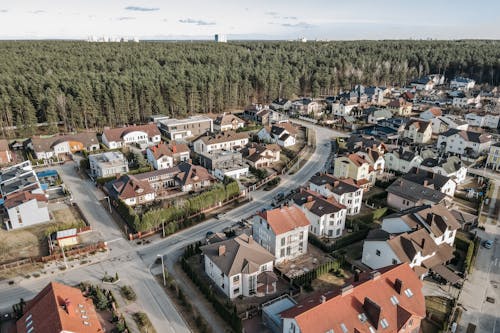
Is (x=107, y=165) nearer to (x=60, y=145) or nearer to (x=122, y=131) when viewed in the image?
(x=60, y=145)

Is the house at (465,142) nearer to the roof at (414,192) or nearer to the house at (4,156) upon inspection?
the roof at (414,192)

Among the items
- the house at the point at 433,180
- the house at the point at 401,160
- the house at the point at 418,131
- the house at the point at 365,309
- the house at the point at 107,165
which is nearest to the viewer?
the house at the point at 365,309

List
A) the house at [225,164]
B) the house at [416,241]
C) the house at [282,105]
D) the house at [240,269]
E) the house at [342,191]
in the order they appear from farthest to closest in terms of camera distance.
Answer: the house at [282,105]
the house at [225,164]
the house at [342,191]
the house at [416,241]
the house at [240,269]

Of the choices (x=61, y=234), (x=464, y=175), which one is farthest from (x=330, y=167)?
(x=61, y=234)

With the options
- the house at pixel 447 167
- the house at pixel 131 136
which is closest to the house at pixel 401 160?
the house at pixel 447 167

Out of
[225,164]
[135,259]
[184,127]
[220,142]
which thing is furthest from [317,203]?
[184,127]

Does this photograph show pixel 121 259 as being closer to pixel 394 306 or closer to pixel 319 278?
pixel 319 278
